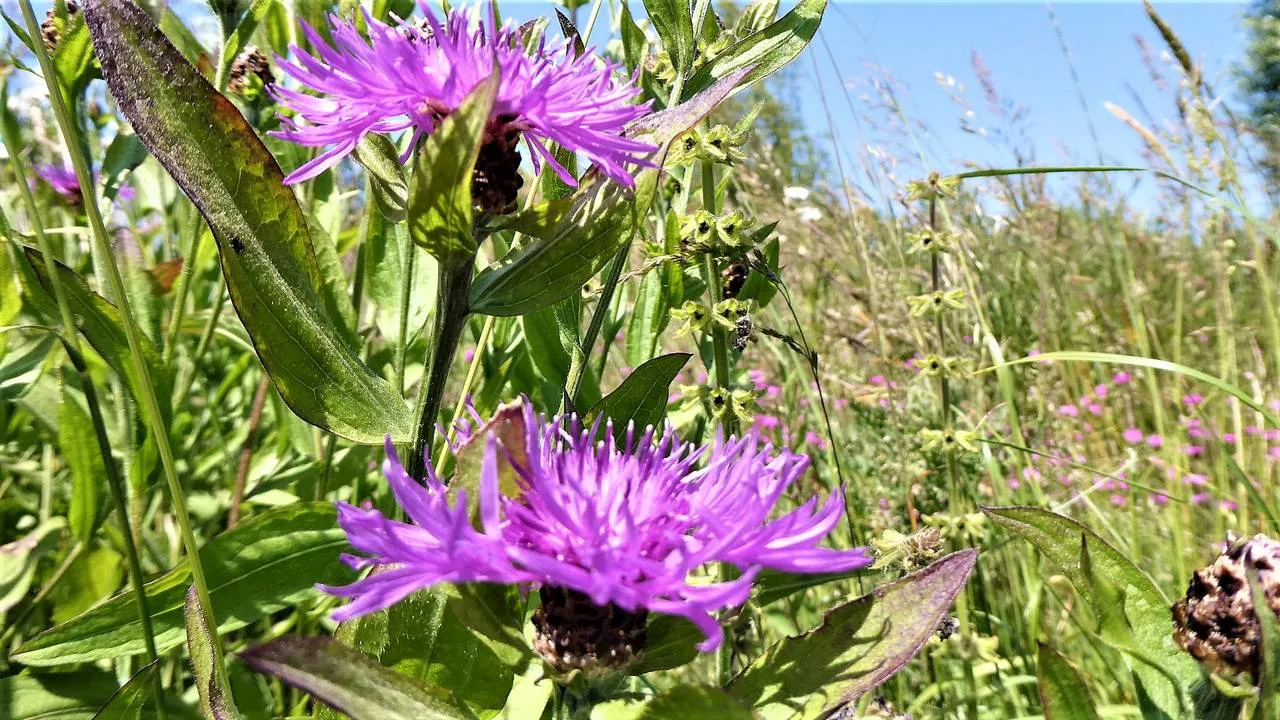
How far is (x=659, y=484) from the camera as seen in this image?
0.57 metres

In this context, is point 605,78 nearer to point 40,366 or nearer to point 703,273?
point 703,273

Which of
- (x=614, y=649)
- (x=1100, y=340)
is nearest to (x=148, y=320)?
(x=614, y=649)

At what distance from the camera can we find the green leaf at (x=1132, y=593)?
0.72 metres

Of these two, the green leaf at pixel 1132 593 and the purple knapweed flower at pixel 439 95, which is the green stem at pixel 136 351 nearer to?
the purple knapweed flower at pixel 439 95

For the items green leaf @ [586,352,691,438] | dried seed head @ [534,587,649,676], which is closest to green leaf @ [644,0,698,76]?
green leaf @ [586,352,691,438]

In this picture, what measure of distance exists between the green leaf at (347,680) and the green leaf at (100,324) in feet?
1.72

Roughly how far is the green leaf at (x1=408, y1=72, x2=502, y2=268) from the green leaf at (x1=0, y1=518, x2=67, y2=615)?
2.44 feet

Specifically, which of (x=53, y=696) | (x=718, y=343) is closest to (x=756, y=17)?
(x=718, y=343)

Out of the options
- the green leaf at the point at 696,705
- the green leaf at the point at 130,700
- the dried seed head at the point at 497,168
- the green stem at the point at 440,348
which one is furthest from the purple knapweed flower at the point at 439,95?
A: the green leaf at the point at 130,700

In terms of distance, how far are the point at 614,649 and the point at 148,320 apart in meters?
0.92

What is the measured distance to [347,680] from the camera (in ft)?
1.67

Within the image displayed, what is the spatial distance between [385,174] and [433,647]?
1.17 feet

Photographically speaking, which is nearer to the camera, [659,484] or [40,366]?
[659,484]

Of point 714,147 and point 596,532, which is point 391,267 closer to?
point 714,147
